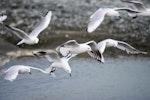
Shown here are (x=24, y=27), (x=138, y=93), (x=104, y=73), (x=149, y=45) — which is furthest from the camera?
(x=24, y=27)

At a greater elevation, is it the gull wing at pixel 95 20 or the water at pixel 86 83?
the gull wing at pixel 95 20

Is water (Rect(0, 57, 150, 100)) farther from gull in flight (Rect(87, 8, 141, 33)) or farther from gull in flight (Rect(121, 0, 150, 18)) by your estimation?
gull in flight (Rect(87, 8, 141, 33))

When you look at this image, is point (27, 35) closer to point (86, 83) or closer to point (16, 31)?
point (16, 31)

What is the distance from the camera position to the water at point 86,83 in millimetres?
12023

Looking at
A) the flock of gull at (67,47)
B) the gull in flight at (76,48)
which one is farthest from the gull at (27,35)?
the gull in flight at (76,48)

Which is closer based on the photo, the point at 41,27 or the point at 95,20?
the point at 95,20

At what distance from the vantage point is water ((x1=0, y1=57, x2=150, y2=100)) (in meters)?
12.0

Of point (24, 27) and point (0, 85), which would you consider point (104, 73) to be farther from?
point (24, 27)

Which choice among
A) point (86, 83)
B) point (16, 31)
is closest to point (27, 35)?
point (16, 31)

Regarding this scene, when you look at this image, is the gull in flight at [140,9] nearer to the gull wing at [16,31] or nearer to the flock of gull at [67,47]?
the flock of gull at [67,47]

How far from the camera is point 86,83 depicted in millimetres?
12852

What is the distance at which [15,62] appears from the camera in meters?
14.3

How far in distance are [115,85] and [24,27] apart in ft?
17.8

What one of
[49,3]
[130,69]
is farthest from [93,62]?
[49,3]
